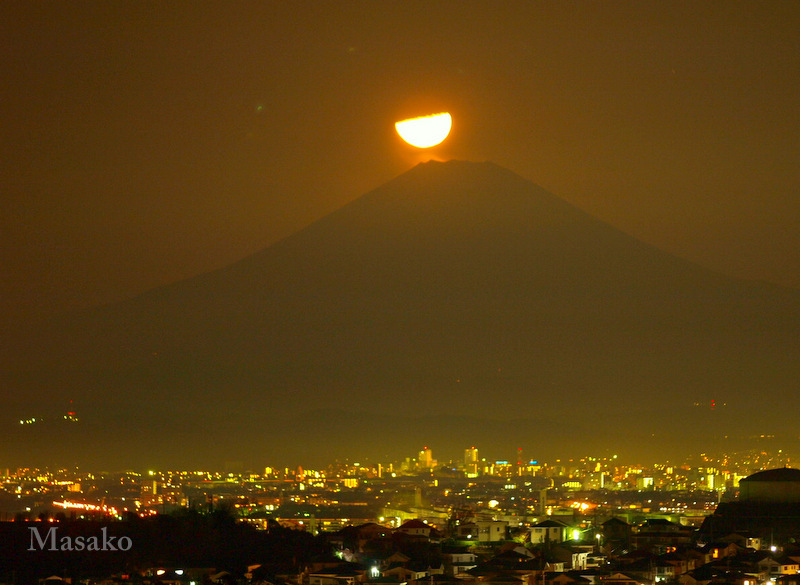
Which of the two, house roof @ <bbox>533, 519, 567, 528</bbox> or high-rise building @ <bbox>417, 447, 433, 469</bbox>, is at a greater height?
high-rise building @ <bbox>417, 447, 433, 469</bbox>

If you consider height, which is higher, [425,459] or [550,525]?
[425,459]

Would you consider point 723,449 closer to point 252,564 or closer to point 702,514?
point 702,514

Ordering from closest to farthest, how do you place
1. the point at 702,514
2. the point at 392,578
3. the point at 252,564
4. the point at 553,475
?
1. the point at 392,578
2. the point at 252,564
3. the point at 702,514
4. the point at 553,475

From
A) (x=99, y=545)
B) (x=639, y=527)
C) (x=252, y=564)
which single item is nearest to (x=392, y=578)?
(x=252, y=564)

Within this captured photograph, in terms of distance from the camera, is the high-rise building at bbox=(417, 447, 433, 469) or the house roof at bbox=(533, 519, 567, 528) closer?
the house roof at bbox=(533, 519, 567, 528)

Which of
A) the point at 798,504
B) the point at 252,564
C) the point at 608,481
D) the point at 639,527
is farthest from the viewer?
the point at 608,481

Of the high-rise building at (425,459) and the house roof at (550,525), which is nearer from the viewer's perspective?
the house roof at (550,525)

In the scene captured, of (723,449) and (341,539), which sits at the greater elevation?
(723,449)

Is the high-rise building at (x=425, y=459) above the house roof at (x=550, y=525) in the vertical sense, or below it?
above

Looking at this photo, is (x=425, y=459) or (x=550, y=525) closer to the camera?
(x=550, y=525)

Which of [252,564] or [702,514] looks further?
[702,514]
